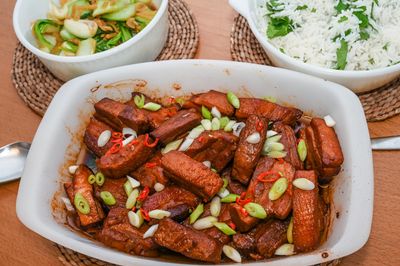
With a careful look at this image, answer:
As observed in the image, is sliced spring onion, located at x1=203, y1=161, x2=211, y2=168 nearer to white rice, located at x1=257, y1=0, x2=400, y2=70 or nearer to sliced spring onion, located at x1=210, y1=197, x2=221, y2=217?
sliced spring onion, located at x1=210, y1=197, x2=221, y2=217

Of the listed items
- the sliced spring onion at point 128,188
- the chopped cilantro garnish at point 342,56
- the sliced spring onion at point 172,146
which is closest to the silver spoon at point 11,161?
the sliced spring onion at point 128,188

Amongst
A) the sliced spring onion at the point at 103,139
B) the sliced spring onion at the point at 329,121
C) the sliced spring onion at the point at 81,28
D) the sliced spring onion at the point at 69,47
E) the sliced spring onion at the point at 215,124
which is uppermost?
the sliced spring onion at the point at 81,28

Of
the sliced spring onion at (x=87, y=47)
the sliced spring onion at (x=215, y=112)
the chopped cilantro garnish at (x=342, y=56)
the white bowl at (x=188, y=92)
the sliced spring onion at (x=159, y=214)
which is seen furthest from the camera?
the sliced spring onion at (x=87, y=47)

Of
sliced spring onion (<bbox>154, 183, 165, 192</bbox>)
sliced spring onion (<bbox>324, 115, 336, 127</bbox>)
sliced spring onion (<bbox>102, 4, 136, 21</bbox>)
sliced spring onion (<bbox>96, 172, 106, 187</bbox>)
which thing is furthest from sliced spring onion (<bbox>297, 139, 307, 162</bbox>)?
sliced spring onion (<bbox>102, 4, 136, 21</bbox>)

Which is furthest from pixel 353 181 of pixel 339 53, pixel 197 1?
pixel 197 1

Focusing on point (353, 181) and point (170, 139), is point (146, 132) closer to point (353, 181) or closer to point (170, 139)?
point (170, 139)

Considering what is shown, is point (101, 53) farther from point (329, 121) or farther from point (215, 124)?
point (329, 121)

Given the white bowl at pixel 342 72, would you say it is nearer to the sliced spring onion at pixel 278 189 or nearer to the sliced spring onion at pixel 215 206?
the sliced spring onion at pixel 278 189
